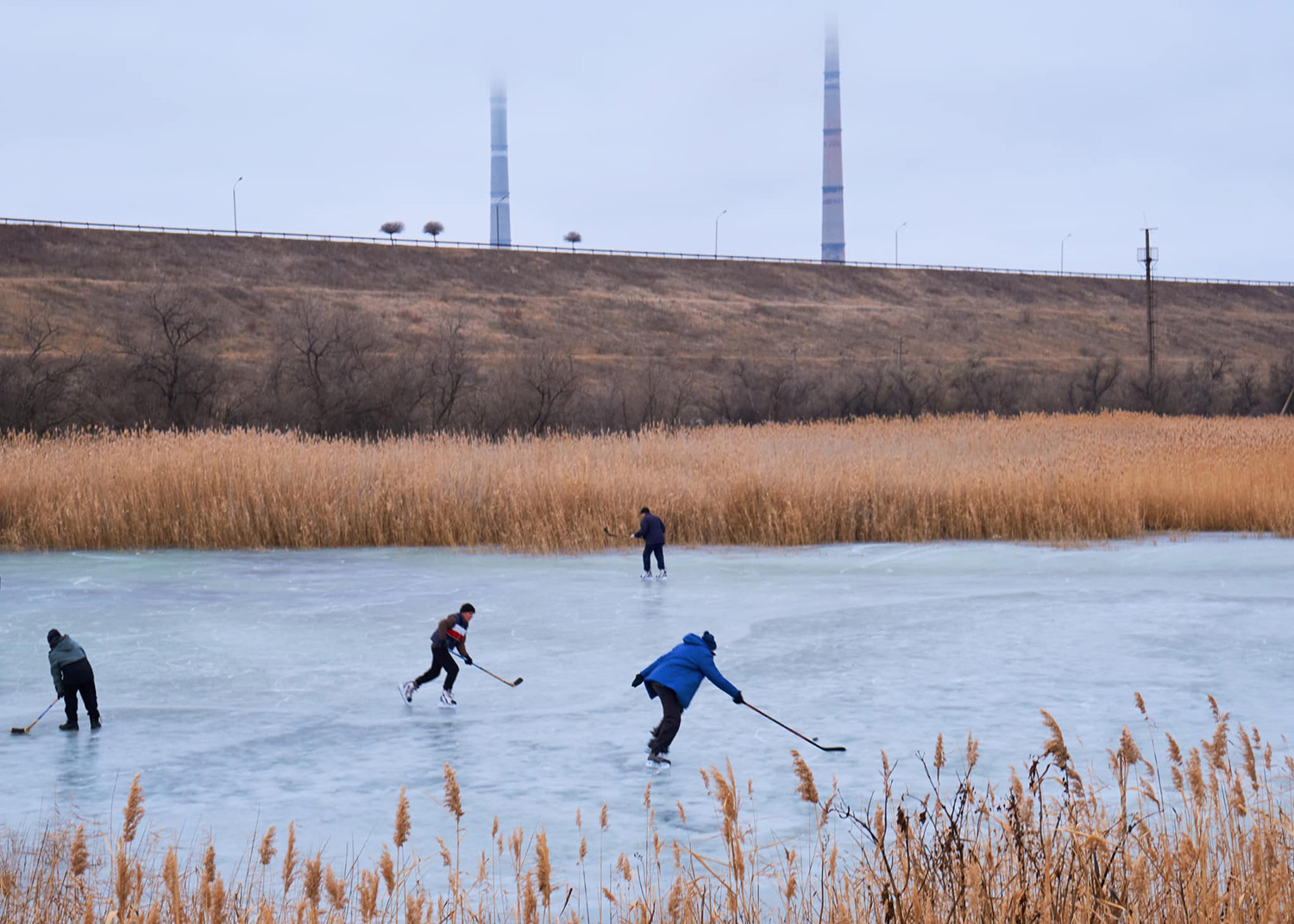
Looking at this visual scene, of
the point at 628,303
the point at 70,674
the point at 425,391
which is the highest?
the point at 628,303

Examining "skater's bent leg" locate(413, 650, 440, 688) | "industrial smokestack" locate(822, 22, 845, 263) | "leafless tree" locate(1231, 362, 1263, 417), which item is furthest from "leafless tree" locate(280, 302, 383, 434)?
"industrial smokestack" locate(822, 22, 845, 263)

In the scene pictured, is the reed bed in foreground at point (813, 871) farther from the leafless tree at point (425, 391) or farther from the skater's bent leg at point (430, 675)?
the leafless tree at point (425, 391)

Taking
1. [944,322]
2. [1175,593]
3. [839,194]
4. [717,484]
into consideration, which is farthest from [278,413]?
[839,194]

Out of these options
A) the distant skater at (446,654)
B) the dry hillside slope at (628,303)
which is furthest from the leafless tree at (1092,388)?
the distant skater at (446,654)

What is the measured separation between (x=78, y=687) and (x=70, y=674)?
8 cm

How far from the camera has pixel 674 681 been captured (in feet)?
20.3

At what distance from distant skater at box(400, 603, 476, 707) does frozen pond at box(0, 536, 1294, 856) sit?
0.12m

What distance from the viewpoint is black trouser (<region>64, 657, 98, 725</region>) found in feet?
22.7

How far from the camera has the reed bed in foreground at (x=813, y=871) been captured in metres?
3.17

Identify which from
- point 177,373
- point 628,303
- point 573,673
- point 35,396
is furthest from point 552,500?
point 628,303

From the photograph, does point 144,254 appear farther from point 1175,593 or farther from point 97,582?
point 1175,593

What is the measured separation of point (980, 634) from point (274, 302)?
58933mm

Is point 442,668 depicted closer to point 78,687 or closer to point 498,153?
point 78,687

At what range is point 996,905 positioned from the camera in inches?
144
